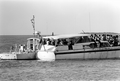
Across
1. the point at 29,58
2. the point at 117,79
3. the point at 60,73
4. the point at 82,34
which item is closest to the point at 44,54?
the point at 29,58

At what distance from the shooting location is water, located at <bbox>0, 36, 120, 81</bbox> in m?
39.9

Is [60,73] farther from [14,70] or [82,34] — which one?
[82,34]

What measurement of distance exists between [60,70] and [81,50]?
31.5 feet

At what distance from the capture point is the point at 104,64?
163 feet

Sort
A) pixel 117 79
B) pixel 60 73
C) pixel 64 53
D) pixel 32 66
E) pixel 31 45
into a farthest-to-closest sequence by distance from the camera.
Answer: pixel 31 45
pixel 64 53
pixel 32 66
pixel 60 73
pixel 117 79

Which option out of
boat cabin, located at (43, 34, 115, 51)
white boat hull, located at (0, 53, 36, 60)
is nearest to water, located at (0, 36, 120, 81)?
white boat hull, located at (0, 53, 36, 60)

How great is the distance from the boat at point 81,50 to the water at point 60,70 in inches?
60.5

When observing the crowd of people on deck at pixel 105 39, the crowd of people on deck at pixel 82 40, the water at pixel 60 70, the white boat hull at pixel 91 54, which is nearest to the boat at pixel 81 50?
the white boat hull at pixel 91 54

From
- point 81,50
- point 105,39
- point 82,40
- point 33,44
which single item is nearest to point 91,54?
point 81,50

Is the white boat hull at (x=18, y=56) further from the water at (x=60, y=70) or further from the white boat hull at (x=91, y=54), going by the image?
the white boat hull at (x=91, y=54)

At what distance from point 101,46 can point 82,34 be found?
3409 millimetres

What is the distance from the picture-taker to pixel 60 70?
149 ft

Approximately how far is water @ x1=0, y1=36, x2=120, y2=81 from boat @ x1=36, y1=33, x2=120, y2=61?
154cm

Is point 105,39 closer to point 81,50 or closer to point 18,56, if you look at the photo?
point 81,50
